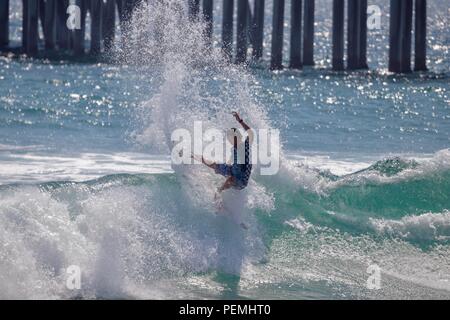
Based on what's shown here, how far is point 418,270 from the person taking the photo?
1314cm

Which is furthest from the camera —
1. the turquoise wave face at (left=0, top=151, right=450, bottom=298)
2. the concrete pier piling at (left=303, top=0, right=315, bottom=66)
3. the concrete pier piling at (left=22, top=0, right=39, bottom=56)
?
the concrete pier piling at (left=22, top=0, right=39, bottom=56)

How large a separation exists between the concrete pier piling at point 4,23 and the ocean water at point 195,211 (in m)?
17.8

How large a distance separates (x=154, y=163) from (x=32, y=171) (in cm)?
217

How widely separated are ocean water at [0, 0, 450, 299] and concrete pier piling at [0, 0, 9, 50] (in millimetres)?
17797

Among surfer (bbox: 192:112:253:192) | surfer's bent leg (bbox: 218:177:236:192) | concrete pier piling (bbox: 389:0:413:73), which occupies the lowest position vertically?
surfer's bent leg (bbox: 218:177:236:192)

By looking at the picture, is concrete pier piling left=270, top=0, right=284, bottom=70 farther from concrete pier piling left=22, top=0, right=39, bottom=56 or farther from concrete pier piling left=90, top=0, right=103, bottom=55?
concrete pier piling left=22, top=0, right=39, bottom=56

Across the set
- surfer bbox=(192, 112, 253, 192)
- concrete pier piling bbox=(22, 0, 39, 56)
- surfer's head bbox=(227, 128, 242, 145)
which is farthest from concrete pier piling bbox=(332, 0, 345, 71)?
surfer's head bbox=(227, 128, 242, 145)

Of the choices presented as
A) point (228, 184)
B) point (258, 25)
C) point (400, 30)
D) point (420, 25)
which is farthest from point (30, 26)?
point (228, 184)

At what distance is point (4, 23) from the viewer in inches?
1731

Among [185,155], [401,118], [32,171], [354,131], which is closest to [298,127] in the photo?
[354,131]

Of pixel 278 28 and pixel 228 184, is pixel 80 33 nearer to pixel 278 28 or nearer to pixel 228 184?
pixel 278 28

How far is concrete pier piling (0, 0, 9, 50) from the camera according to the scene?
136 feet

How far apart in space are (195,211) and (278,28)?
25.0 metres

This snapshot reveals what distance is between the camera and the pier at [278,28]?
36.4m
